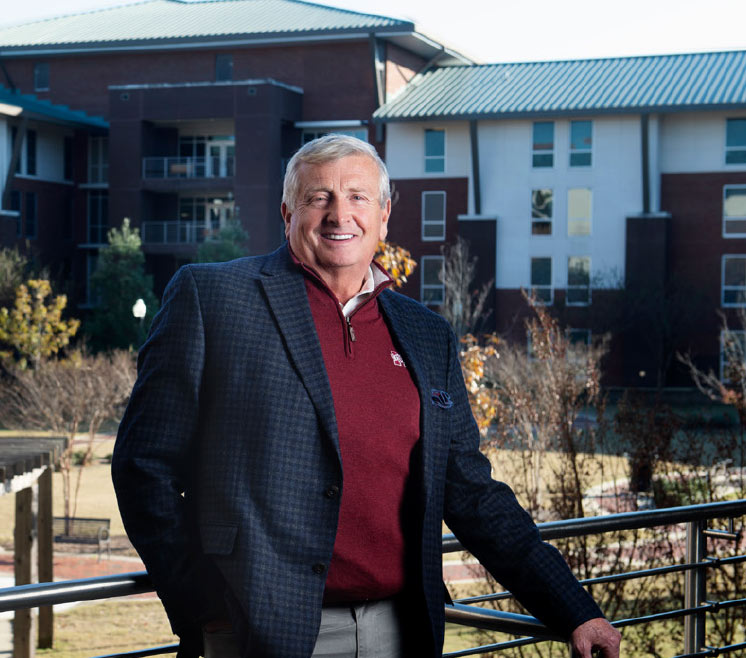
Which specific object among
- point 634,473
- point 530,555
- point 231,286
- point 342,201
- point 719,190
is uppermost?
point 719,190

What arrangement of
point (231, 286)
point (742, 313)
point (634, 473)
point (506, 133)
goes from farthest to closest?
point (506, 133), point (742, 313), point (634, 473), point (231, 286)

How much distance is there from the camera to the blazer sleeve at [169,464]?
2.29 m

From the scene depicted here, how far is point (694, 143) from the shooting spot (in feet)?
130

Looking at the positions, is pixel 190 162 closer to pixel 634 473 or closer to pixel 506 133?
pixel 506 133

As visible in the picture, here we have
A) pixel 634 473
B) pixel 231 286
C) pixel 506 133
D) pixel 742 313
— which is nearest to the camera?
pixel 231 286

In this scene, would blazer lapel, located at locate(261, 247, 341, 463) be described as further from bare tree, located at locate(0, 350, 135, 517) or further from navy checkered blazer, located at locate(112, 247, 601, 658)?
bare tree, located at locate(0, 350, 135, 517)

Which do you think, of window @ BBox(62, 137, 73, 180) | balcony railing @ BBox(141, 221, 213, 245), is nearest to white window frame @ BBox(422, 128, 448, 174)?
balcony railing @ BBox(141, 221, 213, 245)

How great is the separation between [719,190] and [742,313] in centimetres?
460

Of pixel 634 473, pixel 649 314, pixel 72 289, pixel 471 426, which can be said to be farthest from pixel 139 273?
pixel 471 426

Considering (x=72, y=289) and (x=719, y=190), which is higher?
(x=719, y=190)

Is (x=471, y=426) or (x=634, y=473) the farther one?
(x=634, y=473)

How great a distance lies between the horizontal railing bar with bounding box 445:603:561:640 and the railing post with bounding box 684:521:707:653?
121cm

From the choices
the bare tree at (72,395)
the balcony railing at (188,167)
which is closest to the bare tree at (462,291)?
the balcony railing at (188,167)

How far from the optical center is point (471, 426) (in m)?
2.79
